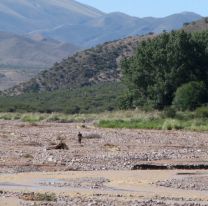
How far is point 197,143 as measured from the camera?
4088 cm

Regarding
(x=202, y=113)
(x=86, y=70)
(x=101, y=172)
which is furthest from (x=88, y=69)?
(x=101, y=172)

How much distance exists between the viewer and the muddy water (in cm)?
2177

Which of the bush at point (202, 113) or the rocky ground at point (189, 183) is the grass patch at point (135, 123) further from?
the rocky ground at point (189, 183)

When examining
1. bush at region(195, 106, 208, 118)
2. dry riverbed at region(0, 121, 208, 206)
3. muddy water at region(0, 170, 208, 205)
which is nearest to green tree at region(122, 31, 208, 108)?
bush at region(195, 106, 208, 118)

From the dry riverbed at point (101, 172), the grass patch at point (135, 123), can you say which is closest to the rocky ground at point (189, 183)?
the dry riverbed at point (101, 172)

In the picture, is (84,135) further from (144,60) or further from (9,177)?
(144,60)

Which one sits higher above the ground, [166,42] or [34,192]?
[166,42]

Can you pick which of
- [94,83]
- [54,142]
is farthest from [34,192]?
[94,83]

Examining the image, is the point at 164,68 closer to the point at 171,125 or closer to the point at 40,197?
the point at 171,125

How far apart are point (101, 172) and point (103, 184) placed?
3.36m

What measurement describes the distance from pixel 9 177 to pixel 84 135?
20372 millimetres

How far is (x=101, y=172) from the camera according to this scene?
27.1 metres

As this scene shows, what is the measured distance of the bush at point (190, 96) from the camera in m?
64.5

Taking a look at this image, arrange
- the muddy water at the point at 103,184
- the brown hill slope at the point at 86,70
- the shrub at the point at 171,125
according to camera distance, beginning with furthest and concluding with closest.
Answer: the brown hill slope at the point at 86,70 < the shrub at the point at 171,125 < the muddy water at the point at 103,184
